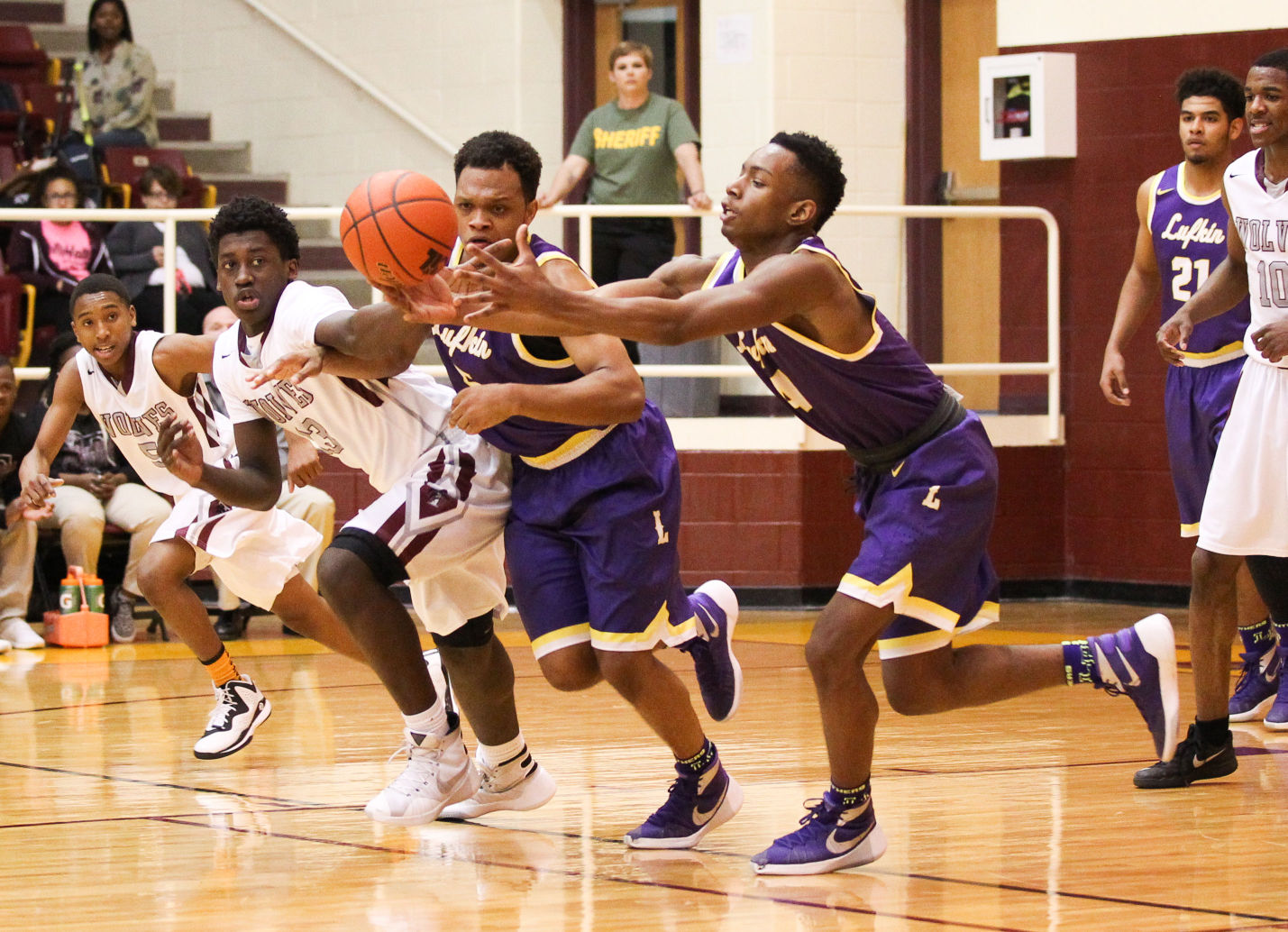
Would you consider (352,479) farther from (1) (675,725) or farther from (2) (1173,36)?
(1) (675,725)

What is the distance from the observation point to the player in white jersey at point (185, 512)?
6121 millimetres

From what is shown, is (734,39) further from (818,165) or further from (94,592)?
(818,165)

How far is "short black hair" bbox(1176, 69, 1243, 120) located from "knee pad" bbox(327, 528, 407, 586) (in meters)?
3.38

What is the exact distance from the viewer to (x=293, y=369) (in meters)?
4.36

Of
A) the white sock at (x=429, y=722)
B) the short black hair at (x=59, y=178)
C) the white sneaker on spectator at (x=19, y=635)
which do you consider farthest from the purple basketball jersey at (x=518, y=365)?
the short black hair at (x=59, y=178)

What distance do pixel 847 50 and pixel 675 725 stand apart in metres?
6.93

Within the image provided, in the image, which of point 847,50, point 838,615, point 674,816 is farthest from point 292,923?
point 847,50

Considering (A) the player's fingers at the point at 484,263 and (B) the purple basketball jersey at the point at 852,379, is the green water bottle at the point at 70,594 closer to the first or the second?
(B) the purple basketball jersey at the point at 852,379

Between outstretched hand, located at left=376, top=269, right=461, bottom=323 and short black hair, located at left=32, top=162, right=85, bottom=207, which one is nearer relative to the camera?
outstretched hand, located at left=376, top=269, right=461, bottom=323

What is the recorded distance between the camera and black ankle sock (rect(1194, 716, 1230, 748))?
5254 millimetres

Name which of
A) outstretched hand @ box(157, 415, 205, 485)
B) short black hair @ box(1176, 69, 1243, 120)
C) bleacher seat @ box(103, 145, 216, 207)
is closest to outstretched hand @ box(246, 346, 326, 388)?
outstretched hand @ box(157, 415, 205, 485)

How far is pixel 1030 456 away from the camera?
10.3 metres

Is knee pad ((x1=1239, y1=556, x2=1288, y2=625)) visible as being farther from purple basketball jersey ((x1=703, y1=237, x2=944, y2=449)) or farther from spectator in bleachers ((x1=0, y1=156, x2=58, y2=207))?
spectator in bleachers ((x1=0, y1=156, x2=58, y2=207))

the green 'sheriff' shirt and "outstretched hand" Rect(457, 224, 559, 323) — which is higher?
the green 'sheriff' shirt
